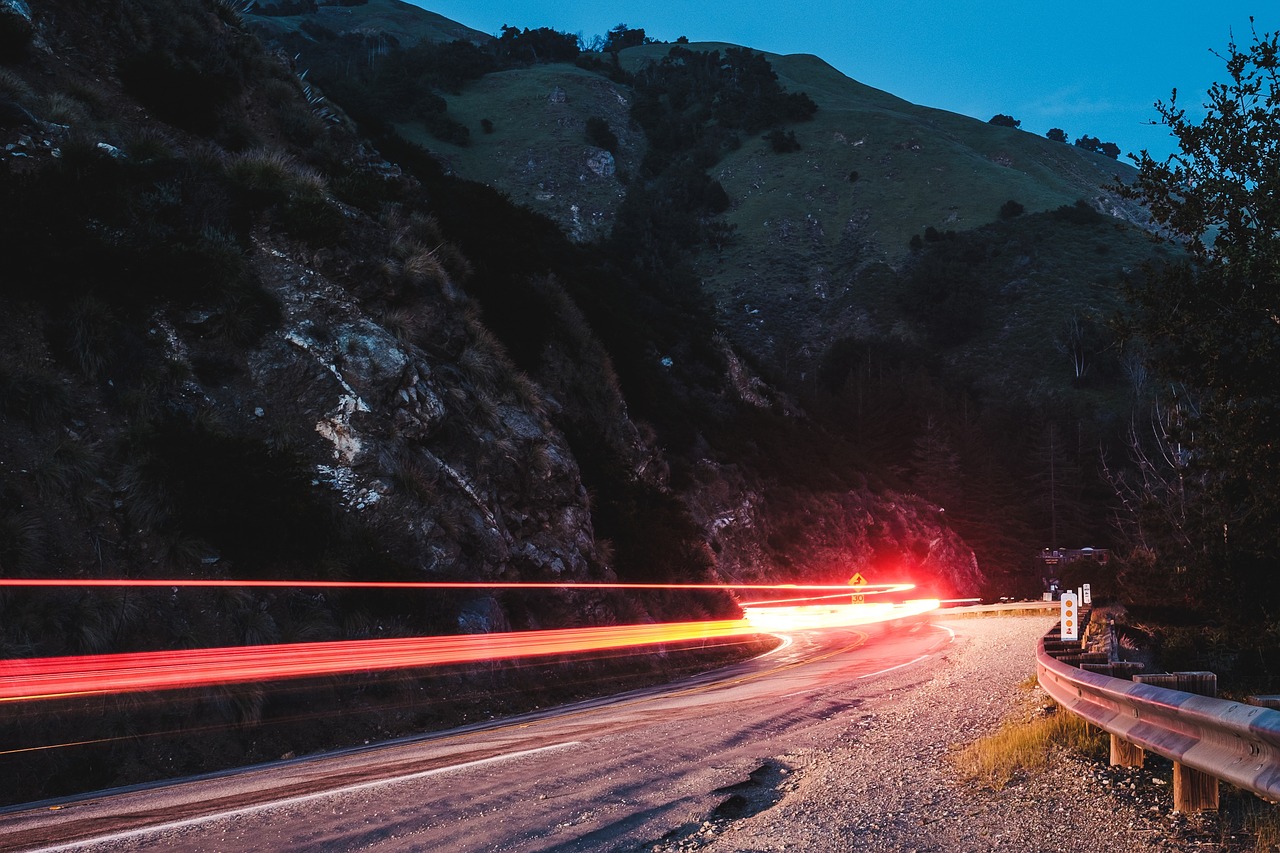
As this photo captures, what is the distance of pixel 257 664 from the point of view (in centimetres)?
1074

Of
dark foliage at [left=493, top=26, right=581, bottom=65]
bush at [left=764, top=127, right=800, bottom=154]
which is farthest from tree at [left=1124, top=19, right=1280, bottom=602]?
dark foliage at [left=493, top=26, right=581, bottom=65]

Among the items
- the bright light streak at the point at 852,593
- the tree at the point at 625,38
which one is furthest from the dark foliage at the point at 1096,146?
the bright light streak at the point at 852,593

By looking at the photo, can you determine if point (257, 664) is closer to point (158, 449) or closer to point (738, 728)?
point (158, 449)

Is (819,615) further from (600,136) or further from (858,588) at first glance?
(600,136)

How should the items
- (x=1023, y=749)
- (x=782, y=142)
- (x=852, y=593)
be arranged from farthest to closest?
1. (x=782, y=142)
2. (x=852, y=593)
3. (x=1023, y=749)

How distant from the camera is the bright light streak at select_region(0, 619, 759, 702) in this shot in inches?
357

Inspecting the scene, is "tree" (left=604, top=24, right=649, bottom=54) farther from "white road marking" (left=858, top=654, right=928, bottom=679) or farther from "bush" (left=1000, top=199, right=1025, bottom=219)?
"white road marking" (left=858, top=654, right=928, bottom=679)

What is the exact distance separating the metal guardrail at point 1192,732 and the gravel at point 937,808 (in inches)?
8.7

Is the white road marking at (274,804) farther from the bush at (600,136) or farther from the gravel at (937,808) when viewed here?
the bush at (600,136)

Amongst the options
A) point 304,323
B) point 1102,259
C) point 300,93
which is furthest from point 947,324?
point 304,323

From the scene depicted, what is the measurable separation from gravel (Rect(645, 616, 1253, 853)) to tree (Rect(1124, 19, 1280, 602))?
5205mm

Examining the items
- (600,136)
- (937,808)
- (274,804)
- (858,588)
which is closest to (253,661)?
(274,804)

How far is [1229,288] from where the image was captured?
9.73 meters

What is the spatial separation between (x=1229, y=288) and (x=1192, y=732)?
7.69 meters
